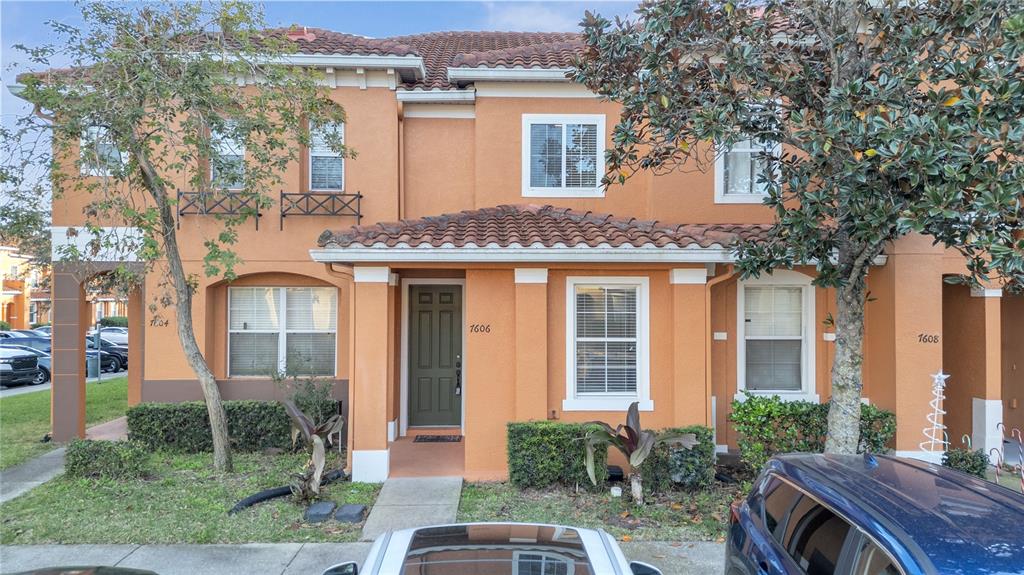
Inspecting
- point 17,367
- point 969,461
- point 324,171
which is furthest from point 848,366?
point 17,367

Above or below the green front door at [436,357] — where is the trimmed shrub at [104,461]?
below

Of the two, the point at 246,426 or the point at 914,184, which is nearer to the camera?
the point at 914,184

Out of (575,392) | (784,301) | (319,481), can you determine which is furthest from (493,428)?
(784,301)

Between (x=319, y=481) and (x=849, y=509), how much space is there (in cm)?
578

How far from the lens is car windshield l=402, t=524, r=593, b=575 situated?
8.79ft

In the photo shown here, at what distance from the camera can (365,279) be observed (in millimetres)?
7695

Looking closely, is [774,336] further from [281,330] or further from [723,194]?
[281,330]

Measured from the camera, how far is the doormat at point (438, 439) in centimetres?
938

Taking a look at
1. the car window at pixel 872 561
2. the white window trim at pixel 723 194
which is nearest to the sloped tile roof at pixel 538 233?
the white window trim at pixel 723 194

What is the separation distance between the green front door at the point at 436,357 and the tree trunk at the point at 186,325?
3085 mm

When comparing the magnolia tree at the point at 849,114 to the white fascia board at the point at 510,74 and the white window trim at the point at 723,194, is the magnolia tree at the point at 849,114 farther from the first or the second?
the white fascia board at the point at 510,74

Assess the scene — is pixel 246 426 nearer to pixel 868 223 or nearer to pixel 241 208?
pixel 241 208

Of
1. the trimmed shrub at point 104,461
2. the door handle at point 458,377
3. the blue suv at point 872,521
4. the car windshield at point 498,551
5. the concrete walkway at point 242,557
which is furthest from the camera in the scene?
the door handle at point 458,377

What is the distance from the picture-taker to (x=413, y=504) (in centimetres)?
674
